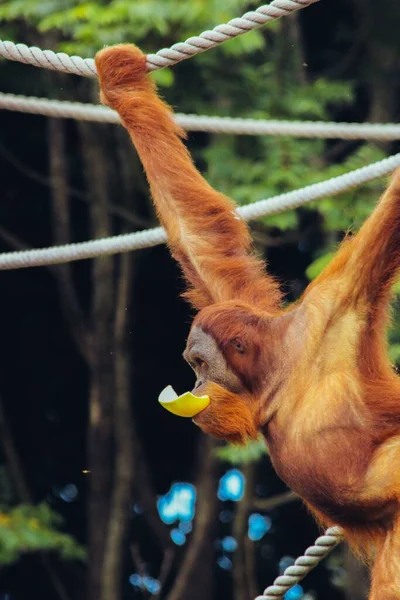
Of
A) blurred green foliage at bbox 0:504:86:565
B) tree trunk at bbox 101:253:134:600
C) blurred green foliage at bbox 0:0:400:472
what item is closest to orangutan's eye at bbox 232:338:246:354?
blurred green foliage at bbox 0:0:400:472

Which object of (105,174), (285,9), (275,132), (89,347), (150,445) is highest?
(285,9)

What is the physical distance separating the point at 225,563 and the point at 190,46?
284 inches

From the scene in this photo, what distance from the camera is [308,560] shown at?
4.43m

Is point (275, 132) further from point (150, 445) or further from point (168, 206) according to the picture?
point (150, 445)

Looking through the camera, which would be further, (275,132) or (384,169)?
(275,132)

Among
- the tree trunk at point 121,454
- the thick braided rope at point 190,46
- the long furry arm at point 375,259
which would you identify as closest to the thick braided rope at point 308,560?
the long furry arm at point 375,259

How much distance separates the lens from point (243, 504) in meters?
8.70

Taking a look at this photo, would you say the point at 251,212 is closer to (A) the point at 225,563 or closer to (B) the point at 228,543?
(B) the point at 228,543

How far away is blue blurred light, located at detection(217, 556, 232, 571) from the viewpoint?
10672 mm

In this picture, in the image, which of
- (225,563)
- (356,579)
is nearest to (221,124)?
(356,579)

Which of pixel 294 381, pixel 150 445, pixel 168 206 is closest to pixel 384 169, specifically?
pixel 168 206

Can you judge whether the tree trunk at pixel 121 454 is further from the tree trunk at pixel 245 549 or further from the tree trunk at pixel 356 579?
the tree trunk at pixel 356 579

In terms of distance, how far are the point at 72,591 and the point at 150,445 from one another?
4.70 feet

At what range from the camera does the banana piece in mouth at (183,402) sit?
13.3 ft
